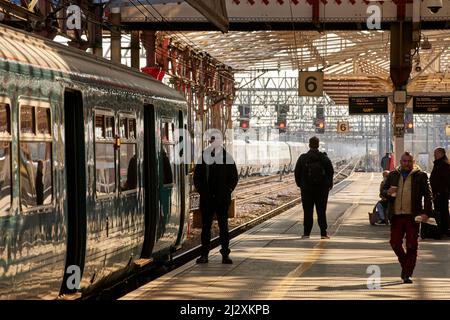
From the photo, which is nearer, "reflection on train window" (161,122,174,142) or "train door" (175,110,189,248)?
"reflection on train window" (161,122,174,142)

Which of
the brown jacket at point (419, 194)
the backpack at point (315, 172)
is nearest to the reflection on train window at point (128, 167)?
the brown jacket at point (419, 194)

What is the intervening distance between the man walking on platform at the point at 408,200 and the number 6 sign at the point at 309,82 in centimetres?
1632

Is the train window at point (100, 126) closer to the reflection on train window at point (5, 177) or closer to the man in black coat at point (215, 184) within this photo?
the reflection on train window at point (5, 177)

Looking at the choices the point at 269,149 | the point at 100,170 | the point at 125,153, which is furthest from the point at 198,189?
the point at 269,149

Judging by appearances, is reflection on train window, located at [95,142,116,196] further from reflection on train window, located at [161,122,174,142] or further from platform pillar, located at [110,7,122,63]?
platform pillar, located at [110,7,122,63]

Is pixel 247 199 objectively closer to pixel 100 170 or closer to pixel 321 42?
pixel 321 42

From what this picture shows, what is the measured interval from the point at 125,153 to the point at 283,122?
5835 centimetres

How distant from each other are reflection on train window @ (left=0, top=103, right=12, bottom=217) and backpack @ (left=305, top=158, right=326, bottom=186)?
11.0 meters

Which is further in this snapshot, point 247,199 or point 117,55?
point 247,199

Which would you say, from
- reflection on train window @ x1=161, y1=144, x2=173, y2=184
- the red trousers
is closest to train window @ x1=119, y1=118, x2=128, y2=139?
reflection on train window @ x1=161, y1=144, x2=173, y2=184

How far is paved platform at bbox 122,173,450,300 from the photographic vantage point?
40.3ft

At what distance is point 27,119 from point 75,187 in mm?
1723

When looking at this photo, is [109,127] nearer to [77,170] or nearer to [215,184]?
[77,170]

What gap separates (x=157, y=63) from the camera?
35469mm
